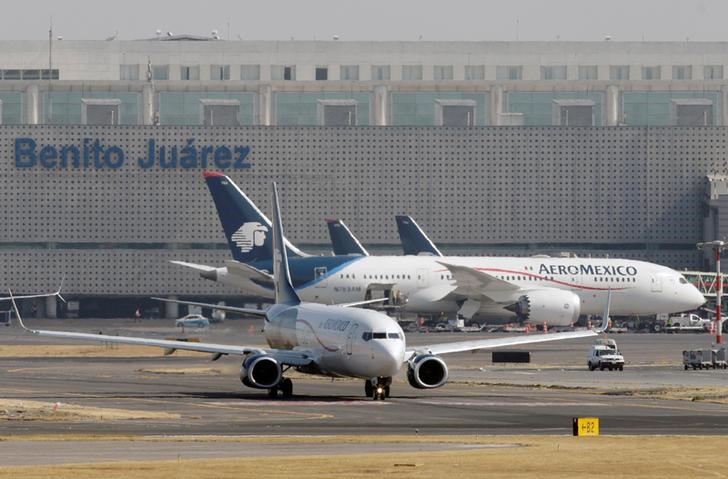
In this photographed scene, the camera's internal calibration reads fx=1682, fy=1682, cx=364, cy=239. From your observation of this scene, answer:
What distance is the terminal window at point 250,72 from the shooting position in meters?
187

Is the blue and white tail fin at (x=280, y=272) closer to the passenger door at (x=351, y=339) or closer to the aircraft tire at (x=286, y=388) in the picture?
the aircraft tire at (x=286, y=388)

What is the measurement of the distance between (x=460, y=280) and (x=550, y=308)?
22.7ft

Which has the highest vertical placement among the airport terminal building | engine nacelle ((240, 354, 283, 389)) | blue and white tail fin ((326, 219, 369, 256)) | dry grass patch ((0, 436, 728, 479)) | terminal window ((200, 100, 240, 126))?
terminal window ((200, 100, 240, 126))

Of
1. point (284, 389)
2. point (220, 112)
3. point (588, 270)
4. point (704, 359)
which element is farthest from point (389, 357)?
point (220, 112)

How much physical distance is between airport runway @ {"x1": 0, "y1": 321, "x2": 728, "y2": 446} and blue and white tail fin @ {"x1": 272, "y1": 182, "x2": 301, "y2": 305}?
368 cm

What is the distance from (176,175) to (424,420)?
11978cm

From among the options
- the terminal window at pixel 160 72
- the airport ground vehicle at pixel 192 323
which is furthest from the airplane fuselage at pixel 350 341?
the terminal window at pixel 160 72

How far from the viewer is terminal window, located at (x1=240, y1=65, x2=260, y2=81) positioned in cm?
18675

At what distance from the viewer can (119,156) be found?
Answer: 166375 mm

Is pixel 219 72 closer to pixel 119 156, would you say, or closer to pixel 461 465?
pixel 119 156

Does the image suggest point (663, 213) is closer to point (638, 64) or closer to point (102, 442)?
point (638, 64)

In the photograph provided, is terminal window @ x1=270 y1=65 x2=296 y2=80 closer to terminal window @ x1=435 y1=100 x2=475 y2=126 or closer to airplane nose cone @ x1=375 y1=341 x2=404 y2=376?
terminal window @ x1=435 y1=100 x2=475 y2=126

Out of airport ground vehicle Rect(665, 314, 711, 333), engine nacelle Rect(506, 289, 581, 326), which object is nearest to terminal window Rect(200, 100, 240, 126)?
airport ground vehicle Rect(665, 314, 711, 333)

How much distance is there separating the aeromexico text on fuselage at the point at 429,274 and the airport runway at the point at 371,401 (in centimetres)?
2133
